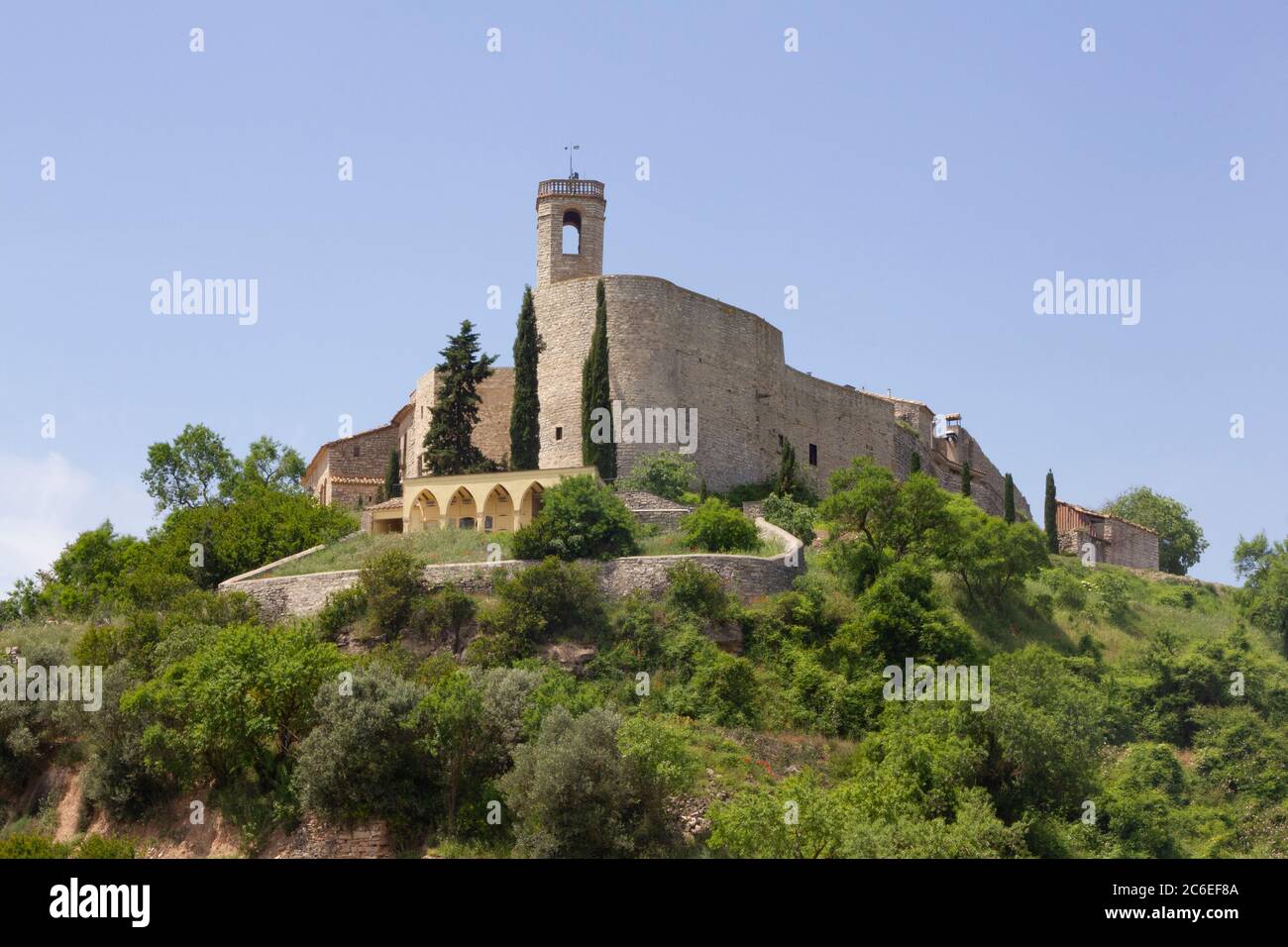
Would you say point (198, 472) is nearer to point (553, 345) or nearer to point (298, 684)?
point (553, 345)

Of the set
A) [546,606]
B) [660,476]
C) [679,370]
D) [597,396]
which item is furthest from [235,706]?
[679,370]

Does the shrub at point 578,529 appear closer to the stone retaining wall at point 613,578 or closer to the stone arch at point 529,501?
the stone retaining wall at point 613,578

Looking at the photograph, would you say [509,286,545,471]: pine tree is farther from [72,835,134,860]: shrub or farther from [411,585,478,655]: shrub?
[72,835,134,860]: shrub

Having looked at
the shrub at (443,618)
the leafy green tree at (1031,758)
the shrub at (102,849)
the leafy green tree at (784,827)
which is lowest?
the shrub at (102,849)

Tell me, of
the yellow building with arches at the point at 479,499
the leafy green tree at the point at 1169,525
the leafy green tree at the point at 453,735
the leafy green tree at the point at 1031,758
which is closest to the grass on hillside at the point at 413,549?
the yellow building with arches at the point at 479,499

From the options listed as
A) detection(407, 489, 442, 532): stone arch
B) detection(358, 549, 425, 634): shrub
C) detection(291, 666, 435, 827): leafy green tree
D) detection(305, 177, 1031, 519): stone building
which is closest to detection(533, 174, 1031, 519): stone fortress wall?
detection(305, 177, 1031, 519): stone building

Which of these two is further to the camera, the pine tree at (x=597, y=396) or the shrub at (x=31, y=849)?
the pine tree at (x=597, y=396)

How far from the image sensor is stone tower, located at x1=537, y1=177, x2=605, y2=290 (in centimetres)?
5497

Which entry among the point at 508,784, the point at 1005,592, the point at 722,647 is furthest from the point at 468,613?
the point at 1005,592

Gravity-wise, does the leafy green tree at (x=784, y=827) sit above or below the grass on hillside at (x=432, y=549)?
below

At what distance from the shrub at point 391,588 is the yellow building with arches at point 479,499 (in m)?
5.49

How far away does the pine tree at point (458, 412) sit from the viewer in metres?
49.6

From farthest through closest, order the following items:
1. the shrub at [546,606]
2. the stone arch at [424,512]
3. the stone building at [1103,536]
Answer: the stone building at [1103,536] → the stone arch at [424,512] → the shrub at [546,606]

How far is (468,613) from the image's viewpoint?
38.8 m
